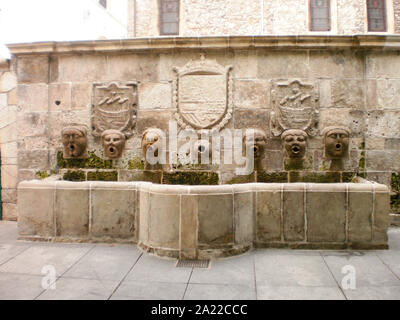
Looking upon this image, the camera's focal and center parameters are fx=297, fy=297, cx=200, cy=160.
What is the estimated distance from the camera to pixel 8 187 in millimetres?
4547

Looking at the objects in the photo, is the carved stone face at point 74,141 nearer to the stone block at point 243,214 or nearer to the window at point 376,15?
the stone block at point 243,214

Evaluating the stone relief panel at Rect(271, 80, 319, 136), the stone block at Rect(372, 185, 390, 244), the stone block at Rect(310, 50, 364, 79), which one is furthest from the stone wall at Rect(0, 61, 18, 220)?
the stone block at Rect(372, 185, 390, 244)

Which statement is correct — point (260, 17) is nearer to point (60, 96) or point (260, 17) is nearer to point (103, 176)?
point (60, 96)

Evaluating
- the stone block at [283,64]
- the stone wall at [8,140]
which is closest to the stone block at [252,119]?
the stone block at [283,64]

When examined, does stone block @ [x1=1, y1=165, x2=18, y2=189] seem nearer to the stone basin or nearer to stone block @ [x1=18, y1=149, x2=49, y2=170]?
stone block @ [x1=18, y1=149, x2=49, y2=170]

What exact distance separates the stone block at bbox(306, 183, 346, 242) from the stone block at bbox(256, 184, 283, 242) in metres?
0.31

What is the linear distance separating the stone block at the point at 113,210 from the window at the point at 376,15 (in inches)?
484

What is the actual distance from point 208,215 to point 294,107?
2.15 m

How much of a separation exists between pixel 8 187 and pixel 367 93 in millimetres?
5442

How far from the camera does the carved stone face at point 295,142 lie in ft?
13.0

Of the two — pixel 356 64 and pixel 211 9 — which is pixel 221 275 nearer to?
pixel 356 64

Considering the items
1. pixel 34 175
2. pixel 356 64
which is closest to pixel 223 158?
pixel 356 64

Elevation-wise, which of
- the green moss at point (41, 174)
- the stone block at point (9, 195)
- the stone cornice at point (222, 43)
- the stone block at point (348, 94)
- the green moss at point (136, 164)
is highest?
the stone cornice at point (222, 43)

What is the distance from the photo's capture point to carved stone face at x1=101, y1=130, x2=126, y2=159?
4160 mm
